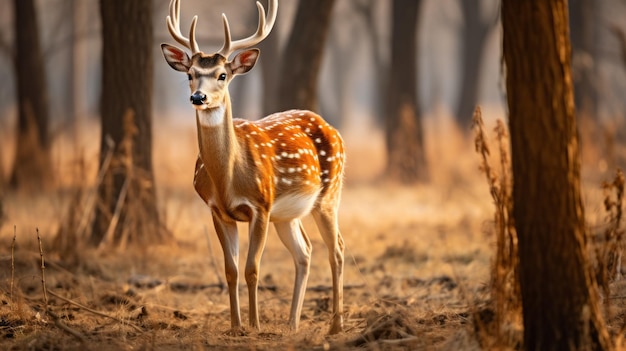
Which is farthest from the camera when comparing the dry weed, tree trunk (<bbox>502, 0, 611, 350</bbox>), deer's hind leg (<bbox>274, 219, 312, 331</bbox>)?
deer's hind leg (<bbox>274, 219, 312, 331</bbox>)

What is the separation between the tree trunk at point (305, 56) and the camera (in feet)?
44.5

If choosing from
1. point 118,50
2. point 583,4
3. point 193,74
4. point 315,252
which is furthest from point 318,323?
point 583,4

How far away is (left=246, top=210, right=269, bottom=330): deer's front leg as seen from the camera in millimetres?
6652

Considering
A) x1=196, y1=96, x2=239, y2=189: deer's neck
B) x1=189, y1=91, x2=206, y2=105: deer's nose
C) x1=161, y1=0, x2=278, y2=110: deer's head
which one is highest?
x1=161, y1=0, x2=278, y2=110: deer's head

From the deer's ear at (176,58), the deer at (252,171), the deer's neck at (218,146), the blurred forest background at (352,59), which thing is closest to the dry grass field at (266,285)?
the deer at (252,171)

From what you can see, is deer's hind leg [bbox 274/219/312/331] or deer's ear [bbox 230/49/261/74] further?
deer's hind leg [bbox 274/219/312/331]

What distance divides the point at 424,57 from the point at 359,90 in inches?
1095

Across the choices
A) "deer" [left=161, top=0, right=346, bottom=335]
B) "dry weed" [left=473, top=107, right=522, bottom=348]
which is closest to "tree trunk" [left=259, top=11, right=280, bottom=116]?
"deer" [left=161, top=0, right=346, bottom=335]

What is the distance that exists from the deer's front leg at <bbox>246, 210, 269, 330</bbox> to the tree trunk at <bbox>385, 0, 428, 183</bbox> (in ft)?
37.0

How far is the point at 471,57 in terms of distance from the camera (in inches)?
1029

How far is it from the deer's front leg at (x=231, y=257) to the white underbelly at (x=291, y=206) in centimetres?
33

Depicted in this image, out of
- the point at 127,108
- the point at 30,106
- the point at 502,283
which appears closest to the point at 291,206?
the point at 502,283

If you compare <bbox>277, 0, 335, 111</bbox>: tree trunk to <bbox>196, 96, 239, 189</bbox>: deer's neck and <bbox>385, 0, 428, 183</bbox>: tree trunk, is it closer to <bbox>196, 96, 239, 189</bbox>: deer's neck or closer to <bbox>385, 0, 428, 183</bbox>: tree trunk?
<bbox>385, 0, 428, 183</bbox>: tree trunk

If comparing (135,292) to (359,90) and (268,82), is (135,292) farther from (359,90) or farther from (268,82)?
(359,90)
